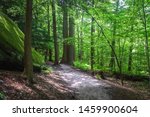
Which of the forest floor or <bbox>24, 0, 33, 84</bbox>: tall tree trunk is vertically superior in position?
<bbox>24, 0, 33, 84</bbox>: tall tree trunk

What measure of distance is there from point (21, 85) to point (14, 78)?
0.72 m

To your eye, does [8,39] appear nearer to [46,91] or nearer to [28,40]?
[28,40]

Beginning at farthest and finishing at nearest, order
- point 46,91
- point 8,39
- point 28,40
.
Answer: point 8,39 < point 28,40 < point 46,91

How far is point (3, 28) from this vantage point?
39.9 ft

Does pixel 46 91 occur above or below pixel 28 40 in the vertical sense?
below

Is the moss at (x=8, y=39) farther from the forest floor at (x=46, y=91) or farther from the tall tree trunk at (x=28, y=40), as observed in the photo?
the tall tree trunk at (x=28, y=40)

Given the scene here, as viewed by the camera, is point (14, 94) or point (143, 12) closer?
point (14, 94)

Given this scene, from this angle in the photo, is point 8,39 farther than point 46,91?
Yes

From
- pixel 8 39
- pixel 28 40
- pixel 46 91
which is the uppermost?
pixel 8 39

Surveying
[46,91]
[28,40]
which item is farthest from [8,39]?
[46,91]

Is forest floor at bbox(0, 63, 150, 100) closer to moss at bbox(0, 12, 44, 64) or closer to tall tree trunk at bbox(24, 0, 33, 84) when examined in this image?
tall tree trunk at bbox(24, 0, 33, 84)

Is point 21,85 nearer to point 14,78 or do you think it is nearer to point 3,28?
point 14,78

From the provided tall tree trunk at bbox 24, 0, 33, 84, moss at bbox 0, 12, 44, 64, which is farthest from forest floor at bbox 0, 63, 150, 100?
moss at bbox 0, 12, 44, 64

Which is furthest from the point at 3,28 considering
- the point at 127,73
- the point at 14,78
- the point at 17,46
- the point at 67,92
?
the point at 127,73
